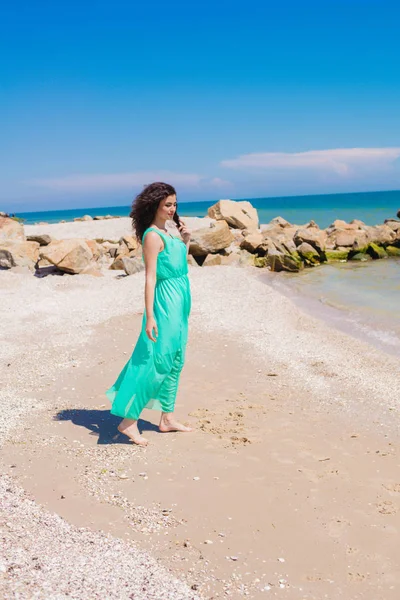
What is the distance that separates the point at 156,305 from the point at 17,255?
1248 cm

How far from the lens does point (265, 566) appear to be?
367cm

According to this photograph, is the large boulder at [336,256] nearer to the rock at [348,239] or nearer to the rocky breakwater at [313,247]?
the rocky breakwater at [313,247]

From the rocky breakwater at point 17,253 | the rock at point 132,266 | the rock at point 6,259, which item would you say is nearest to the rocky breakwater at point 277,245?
the rock at point 132,266

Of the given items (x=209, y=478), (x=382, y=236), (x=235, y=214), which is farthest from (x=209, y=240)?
(x=209, y=478)

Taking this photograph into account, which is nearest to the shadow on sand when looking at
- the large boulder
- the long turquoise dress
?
the long turquoise dress

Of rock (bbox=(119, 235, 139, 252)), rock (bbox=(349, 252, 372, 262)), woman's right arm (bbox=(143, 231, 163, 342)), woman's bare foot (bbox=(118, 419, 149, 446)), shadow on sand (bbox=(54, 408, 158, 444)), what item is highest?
woman's right arm (bbox=(143, 231, 163, 342))

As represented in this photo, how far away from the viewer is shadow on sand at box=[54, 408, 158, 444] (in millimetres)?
5676

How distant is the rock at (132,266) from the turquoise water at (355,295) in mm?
3998

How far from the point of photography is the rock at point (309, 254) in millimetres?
23531

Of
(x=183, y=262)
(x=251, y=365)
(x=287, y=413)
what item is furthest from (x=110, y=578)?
(x=251, y=365)

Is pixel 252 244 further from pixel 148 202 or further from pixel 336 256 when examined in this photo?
pixel 148 202

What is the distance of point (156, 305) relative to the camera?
5.39 metres

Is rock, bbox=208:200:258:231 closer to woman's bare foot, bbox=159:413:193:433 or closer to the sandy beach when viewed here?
the sandy beach

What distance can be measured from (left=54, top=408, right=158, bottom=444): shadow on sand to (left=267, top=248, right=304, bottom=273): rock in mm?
15337
